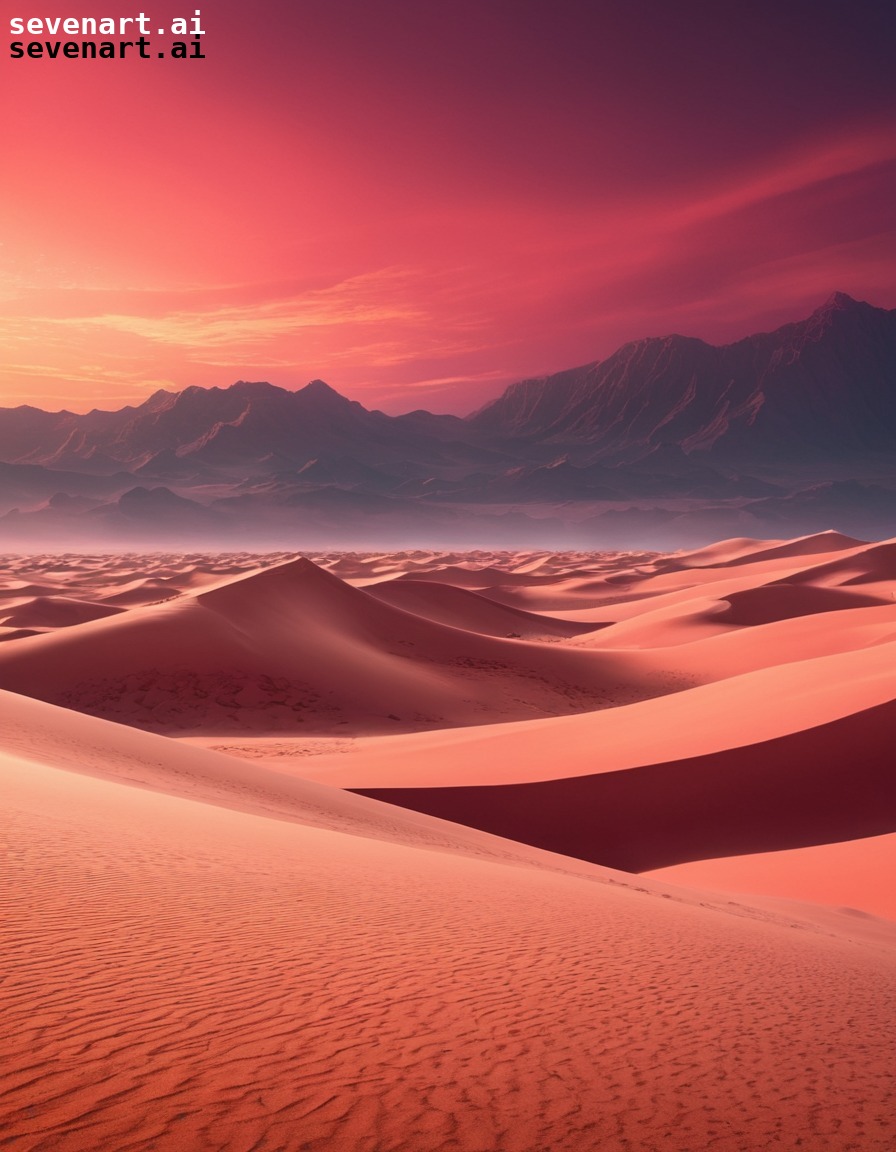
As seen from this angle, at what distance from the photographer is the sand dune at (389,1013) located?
2.10 m

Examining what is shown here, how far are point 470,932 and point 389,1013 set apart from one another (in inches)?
47.4

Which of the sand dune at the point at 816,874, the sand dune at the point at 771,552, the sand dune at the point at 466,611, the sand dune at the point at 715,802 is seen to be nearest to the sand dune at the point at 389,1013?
the sand dune at the point at 816,874

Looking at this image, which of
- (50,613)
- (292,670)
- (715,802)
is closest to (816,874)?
(715,802)

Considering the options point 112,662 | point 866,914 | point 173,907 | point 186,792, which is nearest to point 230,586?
point 112,662

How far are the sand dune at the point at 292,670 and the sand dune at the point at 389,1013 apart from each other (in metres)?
16.6

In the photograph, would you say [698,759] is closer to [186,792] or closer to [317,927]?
[186,792]

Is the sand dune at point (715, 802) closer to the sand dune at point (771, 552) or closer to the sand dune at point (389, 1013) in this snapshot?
the sand dune at point (389, 1013)

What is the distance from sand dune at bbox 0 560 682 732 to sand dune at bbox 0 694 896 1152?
1660 centimetres

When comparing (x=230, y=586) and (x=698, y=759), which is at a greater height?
(x=230, y=586)

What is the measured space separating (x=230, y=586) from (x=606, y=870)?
69.2ft

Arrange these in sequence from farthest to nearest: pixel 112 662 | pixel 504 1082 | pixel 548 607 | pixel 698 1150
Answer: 1. pixel 548 607
2. pixel 112 662
3. pixel 504 1082
4. pixel 698 1150

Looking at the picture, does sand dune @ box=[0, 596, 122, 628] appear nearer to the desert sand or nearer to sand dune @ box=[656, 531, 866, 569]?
the desert sand

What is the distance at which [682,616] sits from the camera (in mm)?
39562

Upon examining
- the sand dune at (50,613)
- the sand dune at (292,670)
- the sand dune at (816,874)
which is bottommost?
the sand dune at (816,874)
